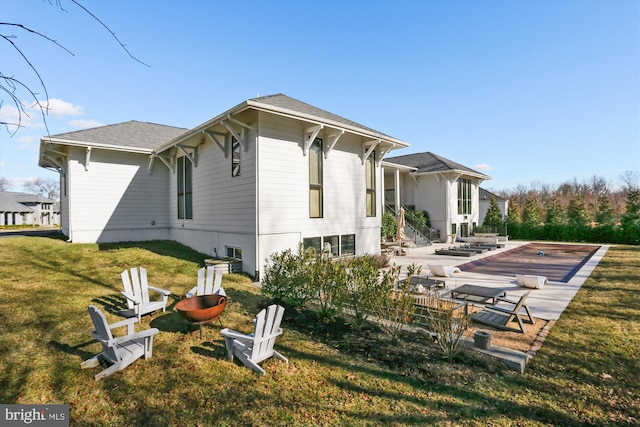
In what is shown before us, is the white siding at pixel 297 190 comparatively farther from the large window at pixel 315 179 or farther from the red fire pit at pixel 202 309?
the red fire pit at pixel 202 309

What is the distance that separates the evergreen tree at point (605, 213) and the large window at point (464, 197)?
10.5 meters

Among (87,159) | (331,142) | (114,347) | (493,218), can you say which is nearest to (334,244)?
(331,142)

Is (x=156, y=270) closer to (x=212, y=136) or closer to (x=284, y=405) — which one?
(x=212, y=136)

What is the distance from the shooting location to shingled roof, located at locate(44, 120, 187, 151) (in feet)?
45.3

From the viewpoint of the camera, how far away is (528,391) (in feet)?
12.7

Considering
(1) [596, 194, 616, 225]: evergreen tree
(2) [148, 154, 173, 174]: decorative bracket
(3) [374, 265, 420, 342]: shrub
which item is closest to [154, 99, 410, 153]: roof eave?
(2) [148, 154, 173, 174]: decorative bracket

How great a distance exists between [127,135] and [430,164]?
854 inches

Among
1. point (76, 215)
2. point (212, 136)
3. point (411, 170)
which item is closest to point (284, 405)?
point (212, 136)

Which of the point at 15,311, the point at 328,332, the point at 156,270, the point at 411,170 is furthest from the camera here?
→ the point at 411,170

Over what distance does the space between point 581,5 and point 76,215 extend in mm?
21503

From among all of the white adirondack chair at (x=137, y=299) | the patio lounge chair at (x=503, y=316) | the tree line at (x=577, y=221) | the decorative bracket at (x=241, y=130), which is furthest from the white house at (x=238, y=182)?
the tree line at (x=577, y=221)

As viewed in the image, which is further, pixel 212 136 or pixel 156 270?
pixel 212 136

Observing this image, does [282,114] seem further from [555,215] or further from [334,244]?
[555,215]

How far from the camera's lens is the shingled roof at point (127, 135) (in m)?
13.8
